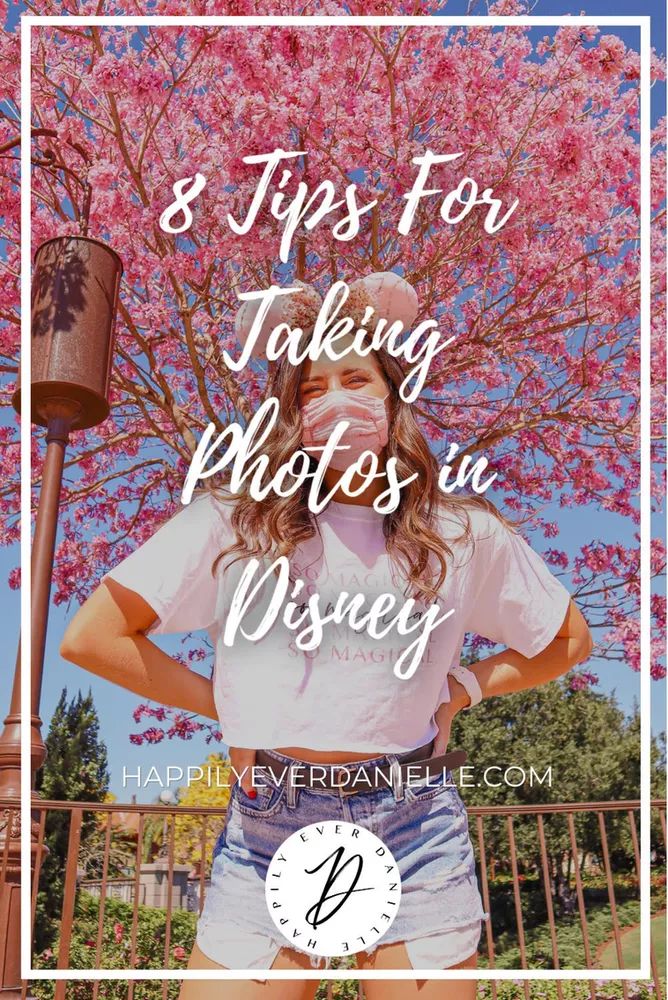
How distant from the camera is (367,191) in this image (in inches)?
177

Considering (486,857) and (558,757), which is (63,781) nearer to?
(558,757)

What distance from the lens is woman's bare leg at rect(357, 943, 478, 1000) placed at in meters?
1.28

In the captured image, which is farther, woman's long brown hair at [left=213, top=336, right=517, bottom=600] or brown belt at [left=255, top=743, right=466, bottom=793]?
woman's long brown hair at [left=213, top=336, right=517, bottom=600]

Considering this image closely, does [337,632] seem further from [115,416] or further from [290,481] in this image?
[115,416]

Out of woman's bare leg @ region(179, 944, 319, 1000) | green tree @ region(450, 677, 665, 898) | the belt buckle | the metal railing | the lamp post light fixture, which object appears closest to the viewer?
woman's bare leg @ region(179, 944, 319, 1000)

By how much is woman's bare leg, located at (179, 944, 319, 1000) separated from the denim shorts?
0.05 feet

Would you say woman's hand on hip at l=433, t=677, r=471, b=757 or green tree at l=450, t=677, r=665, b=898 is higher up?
woman's hand on hip at l=433, t=677, r=471, b=757

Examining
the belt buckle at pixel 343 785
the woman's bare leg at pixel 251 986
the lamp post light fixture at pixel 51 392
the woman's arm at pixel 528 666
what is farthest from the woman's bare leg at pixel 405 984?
the lamp post light fixture at pixel 51 392

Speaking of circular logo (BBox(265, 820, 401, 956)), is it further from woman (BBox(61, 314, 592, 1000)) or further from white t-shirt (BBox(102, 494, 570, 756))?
white t-shirt (BBox(102, 494, 570, 756))

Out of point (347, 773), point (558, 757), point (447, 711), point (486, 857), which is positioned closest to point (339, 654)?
point (347, 773)

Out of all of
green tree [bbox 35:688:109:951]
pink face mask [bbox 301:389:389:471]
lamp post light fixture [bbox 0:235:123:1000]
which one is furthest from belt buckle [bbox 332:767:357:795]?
green tree [bbox 35:688:109:951]

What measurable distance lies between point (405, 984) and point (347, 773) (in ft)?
1.08
